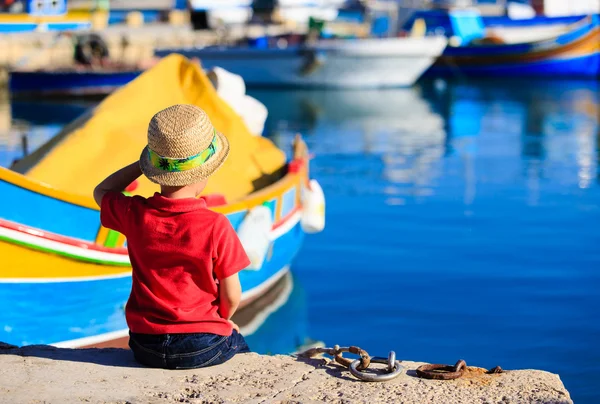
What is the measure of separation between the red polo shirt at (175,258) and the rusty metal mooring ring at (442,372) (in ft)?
2.53

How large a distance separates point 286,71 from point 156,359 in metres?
24.5

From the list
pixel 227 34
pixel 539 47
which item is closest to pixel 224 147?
pixel 539 47

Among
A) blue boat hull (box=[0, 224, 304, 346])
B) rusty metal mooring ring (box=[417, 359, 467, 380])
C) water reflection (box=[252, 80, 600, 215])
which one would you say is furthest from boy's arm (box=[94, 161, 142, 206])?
water reflection (box=[252, 80, 600, 215])

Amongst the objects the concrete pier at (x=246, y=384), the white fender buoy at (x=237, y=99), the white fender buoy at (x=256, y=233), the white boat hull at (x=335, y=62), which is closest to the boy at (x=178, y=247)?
the concrete pier at (x=246, y=384)

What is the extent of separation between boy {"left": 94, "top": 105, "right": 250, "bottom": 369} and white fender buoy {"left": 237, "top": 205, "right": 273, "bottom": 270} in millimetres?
3034

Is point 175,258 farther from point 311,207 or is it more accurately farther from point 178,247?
point 311,207

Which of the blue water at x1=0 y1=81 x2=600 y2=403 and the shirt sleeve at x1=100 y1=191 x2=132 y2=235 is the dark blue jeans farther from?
the blue water at x1=0 y1=81 x2=600 y2=403

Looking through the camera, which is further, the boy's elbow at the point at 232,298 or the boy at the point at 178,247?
the boy's elbow at the point at 232,298

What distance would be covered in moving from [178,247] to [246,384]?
555 millimetres

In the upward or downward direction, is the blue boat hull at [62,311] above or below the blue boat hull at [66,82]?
above

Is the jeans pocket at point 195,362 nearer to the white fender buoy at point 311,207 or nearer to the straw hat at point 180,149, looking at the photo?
the straw hat at point 180,149

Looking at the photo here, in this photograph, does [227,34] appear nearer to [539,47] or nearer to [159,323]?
[539,47]

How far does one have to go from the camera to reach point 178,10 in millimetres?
43312

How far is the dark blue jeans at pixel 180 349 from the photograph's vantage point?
364 centimetres
